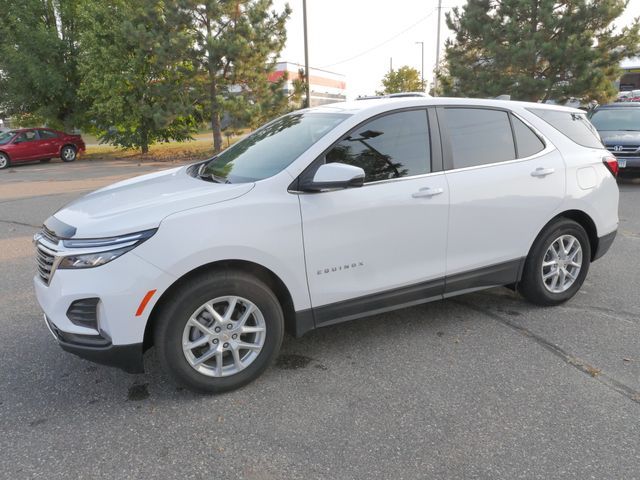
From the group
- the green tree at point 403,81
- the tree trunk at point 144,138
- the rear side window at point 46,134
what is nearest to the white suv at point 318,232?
the tree trunk at point 144,138

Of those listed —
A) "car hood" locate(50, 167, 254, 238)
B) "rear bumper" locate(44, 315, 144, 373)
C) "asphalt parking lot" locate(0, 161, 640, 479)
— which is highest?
"car hood" locate(50, 167, 254, 238)

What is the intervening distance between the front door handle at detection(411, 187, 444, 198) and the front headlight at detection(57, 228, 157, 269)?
1.71 metres

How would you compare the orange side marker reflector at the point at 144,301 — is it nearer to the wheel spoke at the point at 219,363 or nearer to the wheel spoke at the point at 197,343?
the wheel spoke at the point at 197,343

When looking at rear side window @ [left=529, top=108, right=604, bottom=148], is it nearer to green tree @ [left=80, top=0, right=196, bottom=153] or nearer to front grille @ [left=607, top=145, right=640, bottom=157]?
front grille @ [left=607, top=145, right=640, bottom=157]

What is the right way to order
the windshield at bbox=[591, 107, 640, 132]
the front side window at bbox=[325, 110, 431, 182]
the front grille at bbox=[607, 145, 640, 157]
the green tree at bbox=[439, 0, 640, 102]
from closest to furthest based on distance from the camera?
the front side window at bbox=[325, 110, 431, 182] → the front grille at bbox=[607, 145, 640, 157] → the windshield at bbox=[591, 107, 640, 132] → the green tree at bbox=[439, 0, 640, 102]

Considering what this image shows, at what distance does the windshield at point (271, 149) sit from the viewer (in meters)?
3.37

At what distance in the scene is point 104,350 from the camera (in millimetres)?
2770

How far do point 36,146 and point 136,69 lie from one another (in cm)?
522

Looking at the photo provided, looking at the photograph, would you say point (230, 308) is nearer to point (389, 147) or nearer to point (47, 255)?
point (47, 255)

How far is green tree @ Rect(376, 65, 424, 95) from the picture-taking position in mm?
42156

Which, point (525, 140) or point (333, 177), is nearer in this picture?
point (333, 177)

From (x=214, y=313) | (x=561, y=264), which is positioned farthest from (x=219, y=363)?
(x=561, y=264)

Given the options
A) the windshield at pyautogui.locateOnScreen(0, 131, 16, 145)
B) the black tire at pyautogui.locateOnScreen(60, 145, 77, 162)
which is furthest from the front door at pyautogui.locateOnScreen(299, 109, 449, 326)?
the black tire at pyautogui.locateOnScreen(60, 145, 77, 162)

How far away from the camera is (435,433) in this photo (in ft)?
8.74
